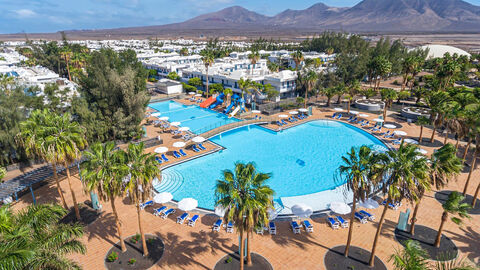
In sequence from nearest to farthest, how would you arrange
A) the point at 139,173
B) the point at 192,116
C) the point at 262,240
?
the point at 139,173 < the point at 262,240 < the point at 192,116

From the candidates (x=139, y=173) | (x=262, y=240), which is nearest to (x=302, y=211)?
(x=262, y=240)

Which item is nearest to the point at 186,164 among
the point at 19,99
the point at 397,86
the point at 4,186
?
the point at 4,186

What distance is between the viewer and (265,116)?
4569 centimetres

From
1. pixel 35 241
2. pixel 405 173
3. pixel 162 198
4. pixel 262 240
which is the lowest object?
pixel 262 240

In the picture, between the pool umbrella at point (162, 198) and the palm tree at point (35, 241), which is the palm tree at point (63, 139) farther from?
the palm tree at point (35, 241)

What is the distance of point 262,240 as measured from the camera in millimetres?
17891

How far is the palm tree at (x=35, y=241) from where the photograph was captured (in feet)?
25.9

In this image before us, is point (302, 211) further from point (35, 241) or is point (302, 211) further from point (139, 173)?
point (35, 241)

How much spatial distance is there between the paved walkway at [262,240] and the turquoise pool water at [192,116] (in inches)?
828

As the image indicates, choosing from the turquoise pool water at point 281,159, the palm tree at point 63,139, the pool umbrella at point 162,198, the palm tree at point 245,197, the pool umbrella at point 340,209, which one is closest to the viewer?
the palm tree at point 245,197

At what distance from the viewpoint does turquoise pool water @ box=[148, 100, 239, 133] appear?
4309 cm

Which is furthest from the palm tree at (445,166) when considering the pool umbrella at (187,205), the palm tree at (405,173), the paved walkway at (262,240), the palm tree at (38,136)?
the palm tree at (38,136)

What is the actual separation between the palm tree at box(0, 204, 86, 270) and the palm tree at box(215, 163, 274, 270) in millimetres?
6089

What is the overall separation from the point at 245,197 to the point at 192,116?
1444 inches
